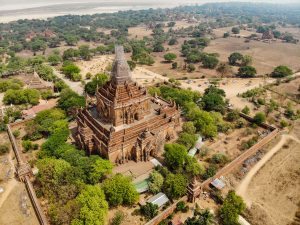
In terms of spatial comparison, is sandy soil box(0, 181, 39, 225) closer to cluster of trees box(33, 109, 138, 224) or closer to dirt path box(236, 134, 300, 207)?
cluster of trees box(33, 109, 138, 224)

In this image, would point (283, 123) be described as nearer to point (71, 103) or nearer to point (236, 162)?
point (236, 162)

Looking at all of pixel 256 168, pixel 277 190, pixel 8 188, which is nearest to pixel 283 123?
pixel 256 168

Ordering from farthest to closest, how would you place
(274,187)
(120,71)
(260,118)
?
(260,118) → (120,71) → (274,187)

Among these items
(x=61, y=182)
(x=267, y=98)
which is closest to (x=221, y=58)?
(x=267, y=98)

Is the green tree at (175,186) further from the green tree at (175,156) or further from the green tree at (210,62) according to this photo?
the green tree at (210,62)

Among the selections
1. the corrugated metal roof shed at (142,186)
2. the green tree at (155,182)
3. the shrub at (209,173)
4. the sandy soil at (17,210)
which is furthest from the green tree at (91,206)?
the shrub at (209,173)

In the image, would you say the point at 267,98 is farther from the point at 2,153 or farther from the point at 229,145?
the point at 2,153
